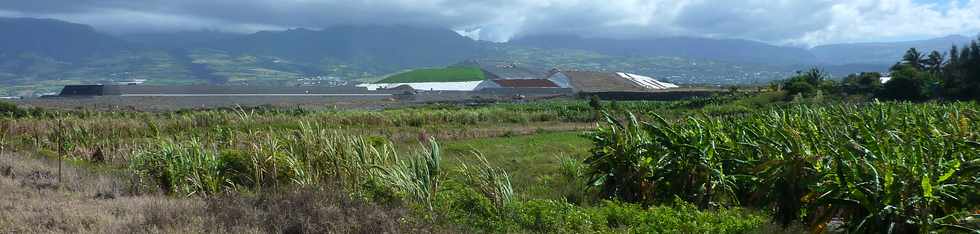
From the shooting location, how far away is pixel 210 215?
6.43 meters

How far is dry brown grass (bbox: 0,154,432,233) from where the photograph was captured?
5.94 metres

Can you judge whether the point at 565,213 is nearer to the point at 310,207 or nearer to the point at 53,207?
the point at 310,207

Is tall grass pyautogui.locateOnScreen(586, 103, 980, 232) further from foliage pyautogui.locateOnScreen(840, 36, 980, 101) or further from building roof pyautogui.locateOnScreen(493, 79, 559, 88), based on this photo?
building roof pyautogui.locateOnScreen(493, 79, 559, 88)

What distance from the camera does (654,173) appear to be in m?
9.16

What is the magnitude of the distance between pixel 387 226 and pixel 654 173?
169 inches

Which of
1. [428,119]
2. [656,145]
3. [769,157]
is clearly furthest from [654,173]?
[428,119]

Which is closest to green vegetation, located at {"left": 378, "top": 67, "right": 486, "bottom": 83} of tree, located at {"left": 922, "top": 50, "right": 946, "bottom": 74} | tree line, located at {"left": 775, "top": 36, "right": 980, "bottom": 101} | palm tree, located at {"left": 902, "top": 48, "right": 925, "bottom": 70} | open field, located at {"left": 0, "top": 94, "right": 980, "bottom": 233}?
palm tree, located at {"left": 902, "top": 48, "right": 925, "bottom": 70}

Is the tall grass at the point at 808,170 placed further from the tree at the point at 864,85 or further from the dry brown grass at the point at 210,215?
the tree at the point at 864,85

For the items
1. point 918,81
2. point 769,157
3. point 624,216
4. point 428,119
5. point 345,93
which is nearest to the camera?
point 624,216

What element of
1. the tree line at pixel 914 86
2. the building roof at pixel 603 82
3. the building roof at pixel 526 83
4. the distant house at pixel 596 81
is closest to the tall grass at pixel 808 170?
the tree line at pixel 914 86

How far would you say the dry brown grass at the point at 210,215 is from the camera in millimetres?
5941

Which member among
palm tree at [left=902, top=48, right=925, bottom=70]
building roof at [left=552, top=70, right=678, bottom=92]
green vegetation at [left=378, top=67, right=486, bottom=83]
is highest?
palm tree at [left=902, top=48, right=925, bottom=70]

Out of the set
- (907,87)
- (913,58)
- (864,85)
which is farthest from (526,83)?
(907,87)

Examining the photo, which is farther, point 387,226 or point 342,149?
point 342,149
